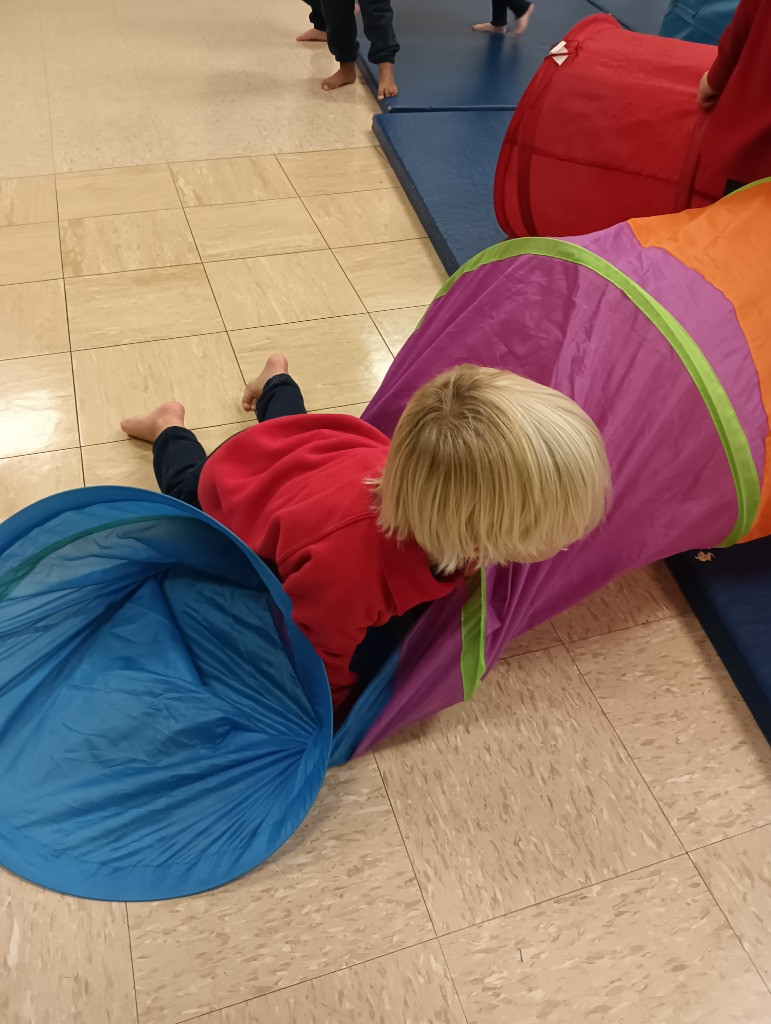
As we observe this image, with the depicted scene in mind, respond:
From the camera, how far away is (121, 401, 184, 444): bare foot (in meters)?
1.67

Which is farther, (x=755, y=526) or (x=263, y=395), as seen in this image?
(x=263, y=395)

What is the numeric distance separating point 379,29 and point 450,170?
0.66 meters

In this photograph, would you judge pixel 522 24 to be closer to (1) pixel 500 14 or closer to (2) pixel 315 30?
(1) pixel 500 14

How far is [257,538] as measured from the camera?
118 cm

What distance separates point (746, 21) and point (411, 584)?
118cm

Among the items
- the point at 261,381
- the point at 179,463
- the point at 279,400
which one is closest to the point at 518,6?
the point at 261,381

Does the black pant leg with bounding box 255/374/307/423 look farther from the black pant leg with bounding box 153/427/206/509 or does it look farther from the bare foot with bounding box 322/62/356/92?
the bare foot with bounding box 322/62/356/92

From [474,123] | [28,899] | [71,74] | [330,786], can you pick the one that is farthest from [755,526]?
[71,74]

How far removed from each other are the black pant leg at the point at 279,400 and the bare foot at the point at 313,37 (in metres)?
2.23

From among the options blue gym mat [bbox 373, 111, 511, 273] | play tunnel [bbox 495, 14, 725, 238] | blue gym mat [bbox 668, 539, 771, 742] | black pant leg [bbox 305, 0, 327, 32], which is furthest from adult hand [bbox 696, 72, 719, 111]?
black pant leg [bbox 305, 0, 327, 32]

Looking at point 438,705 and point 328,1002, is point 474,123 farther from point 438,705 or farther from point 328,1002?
point 328,1002

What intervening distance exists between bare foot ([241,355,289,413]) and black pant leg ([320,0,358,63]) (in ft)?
5.24

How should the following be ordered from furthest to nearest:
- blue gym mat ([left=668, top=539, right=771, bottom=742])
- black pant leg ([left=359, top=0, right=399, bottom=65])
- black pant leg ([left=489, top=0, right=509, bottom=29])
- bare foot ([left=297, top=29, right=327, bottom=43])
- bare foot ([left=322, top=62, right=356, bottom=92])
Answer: bare foot ([left=297, top=29, right=327, bottom=43]), black pant leg ([left=489, top=0, right=509, bottom=29]), bare foot ([left=322, top=62, right=356, bottom=92]), black pant leg ([left=359, top=0, right=399, bottom=65]), blue gym mat ([left=668, top=539, right=771, bottom=742])

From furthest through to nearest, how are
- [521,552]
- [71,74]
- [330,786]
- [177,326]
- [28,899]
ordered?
1. [71,74]
2. [177,326]
3. [330,786]
4. [28,899]
5. [521,552]
